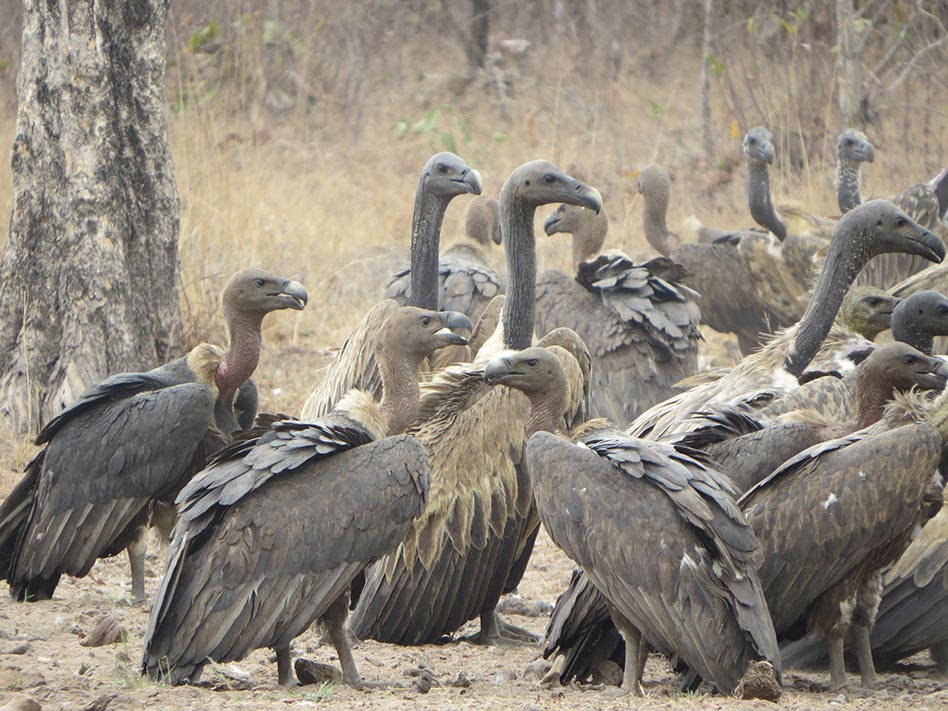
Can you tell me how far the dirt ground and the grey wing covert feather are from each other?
19cm

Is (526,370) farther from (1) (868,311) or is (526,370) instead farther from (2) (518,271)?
(1) (868,311)

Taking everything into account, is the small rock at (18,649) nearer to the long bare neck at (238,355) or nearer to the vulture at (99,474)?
the vulture at (99,474)

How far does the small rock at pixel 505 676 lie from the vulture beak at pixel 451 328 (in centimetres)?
131

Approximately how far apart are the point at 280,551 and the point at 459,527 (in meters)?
1.21

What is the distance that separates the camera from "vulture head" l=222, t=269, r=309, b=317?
626 cm

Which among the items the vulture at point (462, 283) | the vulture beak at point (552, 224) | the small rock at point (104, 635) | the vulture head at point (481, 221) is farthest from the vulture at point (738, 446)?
the vulture head at point (481, 221)

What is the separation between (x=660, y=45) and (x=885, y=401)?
16445mm

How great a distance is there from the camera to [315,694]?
4578 mm

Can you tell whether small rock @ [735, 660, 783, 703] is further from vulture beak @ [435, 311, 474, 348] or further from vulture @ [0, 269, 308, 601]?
vulture @ [0, 269, 308, 601]

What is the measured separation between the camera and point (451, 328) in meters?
6.00

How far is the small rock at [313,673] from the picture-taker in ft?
16.5

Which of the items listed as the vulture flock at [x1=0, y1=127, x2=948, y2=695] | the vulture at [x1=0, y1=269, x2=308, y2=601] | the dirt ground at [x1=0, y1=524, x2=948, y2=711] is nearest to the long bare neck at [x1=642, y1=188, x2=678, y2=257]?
the vulture flock at [x1=0, y1=127, x2=948, y2=695]

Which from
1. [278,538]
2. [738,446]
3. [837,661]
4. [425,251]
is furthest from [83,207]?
[837,661]

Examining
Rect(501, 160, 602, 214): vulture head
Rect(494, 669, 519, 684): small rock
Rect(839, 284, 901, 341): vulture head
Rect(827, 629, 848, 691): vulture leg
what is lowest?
Rect(494, 669, 519, 684): small rock
